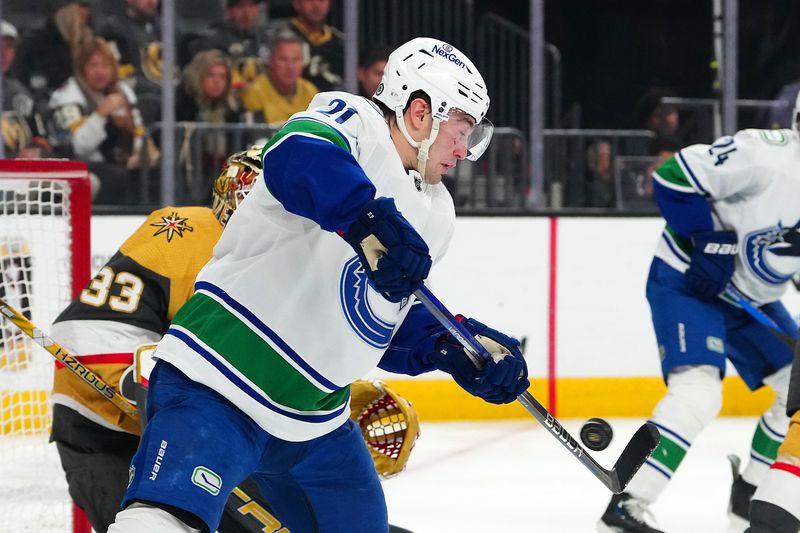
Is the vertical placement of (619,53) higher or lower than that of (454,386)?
higher

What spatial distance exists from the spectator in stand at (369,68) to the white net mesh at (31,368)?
2602 mm

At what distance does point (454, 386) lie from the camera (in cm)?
486

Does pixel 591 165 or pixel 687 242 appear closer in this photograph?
pixel 687 242

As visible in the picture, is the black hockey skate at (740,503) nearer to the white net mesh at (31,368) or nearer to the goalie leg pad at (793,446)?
the goalie leg pad at (793,446)

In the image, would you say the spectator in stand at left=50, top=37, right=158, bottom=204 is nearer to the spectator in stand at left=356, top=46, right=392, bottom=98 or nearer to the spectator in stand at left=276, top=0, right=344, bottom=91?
the spectator in stand at left=276, top=0, right=344, bottom=91

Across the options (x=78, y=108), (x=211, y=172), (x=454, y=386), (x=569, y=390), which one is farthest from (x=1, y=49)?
(x=569, y=390)

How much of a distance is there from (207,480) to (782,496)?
1.05 meters

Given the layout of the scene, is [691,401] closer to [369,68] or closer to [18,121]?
[369,68]

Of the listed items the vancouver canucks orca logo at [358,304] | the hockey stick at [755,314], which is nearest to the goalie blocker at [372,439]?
the vancouver canucks orca logo at [358,304]

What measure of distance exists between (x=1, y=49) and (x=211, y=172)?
0.91 metres

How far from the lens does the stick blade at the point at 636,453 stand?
2129mm

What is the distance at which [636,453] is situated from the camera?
2.15 meters

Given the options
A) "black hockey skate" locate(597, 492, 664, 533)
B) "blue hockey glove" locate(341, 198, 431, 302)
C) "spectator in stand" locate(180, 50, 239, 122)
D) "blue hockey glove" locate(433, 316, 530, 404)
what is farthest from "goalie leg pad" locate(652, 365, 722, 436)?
"spectator in stand" locate(180, 50, 239, 122)

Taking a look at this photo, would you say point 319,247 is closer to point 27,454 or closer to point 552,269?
point 27,454
